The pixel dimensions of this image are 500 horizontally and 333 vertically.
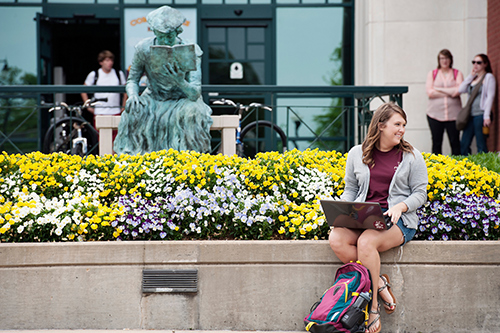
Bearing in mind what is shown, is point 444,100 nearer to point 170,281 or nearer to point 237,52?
point 237,52

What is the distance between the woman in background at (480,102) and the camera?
9.65m

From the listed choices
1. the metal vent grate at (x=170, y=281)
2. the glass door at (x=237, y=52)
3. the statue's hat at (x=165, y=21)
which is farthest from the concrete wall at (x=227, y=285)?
the glass door at (x=237, y=52)

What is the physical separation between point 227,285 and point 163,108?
108 inches

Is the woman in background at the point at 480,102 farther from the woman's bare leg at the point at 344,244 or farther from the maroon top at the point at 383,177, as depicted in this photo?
the woman's bare leg at the point at 344,244

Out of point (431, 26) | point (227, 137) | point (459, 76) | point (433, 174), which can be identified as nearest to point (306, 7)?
point (431, 26)

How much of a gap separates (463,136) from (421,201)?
20.1 ft

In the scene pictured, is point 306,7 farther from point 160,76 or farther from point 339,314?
point 339,314

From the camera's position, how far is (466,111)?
9820 mm

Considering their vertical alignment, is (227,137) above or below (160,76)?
below

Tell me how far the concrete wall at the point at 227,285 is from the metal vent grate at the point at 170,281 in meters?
0.04

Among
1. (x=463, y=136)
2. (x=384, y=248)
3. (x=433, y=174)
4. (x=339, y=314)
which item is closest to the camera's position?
(x=339, y=314)

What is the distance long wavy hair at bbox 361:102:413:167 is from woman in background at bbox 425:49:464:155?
6.01 m

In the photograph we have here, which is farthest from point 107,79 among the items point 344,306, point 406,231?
point 344,306

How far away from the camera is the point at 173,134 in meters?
6.70
